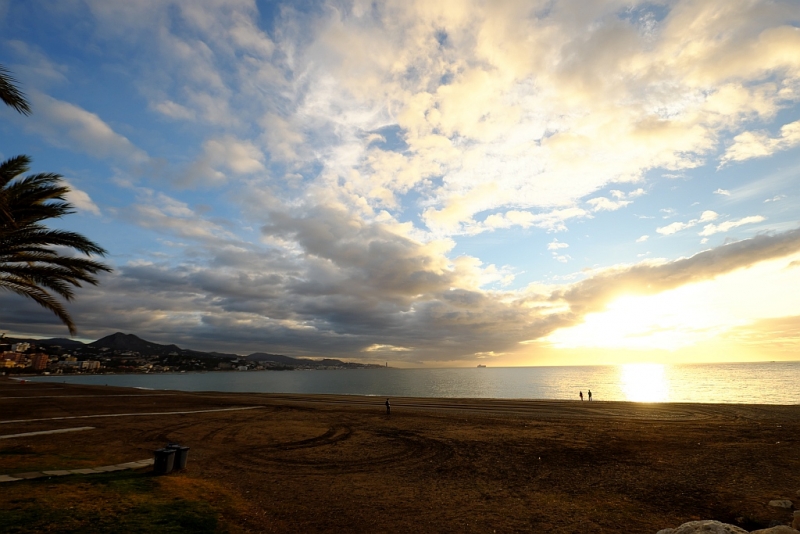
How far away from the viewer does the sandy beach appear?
10133mm

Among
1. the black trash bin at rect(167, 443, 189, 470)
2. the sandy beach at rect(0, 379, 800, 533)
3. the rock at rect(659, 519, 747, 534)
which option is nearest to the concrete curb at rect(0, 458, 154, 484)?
the sandy beach at rect(0, 379, 800, 533)

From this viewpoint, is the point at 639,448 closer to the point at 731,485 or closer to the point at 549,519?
the point at 731,485

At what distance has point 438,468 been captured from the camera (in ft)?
50.7

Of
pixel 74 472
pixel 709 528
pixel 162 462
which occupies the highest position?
pixel 709 528

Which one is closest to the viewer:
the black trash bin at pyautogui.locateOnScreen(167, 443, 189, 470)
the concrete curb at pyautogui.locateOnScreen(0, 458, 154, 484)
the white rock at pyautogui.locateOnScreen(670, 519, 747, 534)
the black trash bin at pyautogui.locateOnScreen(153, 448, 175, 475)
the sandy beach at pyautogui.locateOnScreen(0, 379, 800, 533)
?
the white rock at pyautogui.locateOnScreen(670, 519, 747, 534)

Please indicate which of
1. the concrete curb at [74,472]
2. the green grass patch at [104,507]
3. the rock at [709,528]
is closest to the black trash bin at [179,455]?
the concrete curb at [74,472]

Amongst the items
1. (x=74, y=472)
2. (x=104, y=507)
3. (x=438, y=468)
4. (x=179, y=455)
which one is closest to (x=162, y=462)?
(x=179, y=455)

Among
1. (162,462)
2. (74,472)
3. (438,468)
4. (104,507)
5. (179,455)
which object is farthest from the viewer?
(438,468)

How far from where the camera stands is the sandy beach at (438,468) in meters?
10.1

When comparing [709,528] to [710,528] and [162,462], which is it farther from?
[162,462]

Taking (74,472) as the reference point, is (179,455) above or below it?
above

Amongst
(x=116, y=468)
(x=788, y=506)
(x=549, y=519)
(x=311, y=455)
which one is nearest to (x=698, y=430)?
(x=788, y=506)

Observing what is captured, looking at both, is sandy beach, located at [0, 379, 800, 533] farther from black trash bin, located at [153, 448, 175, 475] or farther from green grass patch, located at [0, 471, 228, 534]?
black trash bin, located at [153, 448, 175, 475]

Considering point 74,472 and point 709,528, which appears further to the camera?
point 74,472
